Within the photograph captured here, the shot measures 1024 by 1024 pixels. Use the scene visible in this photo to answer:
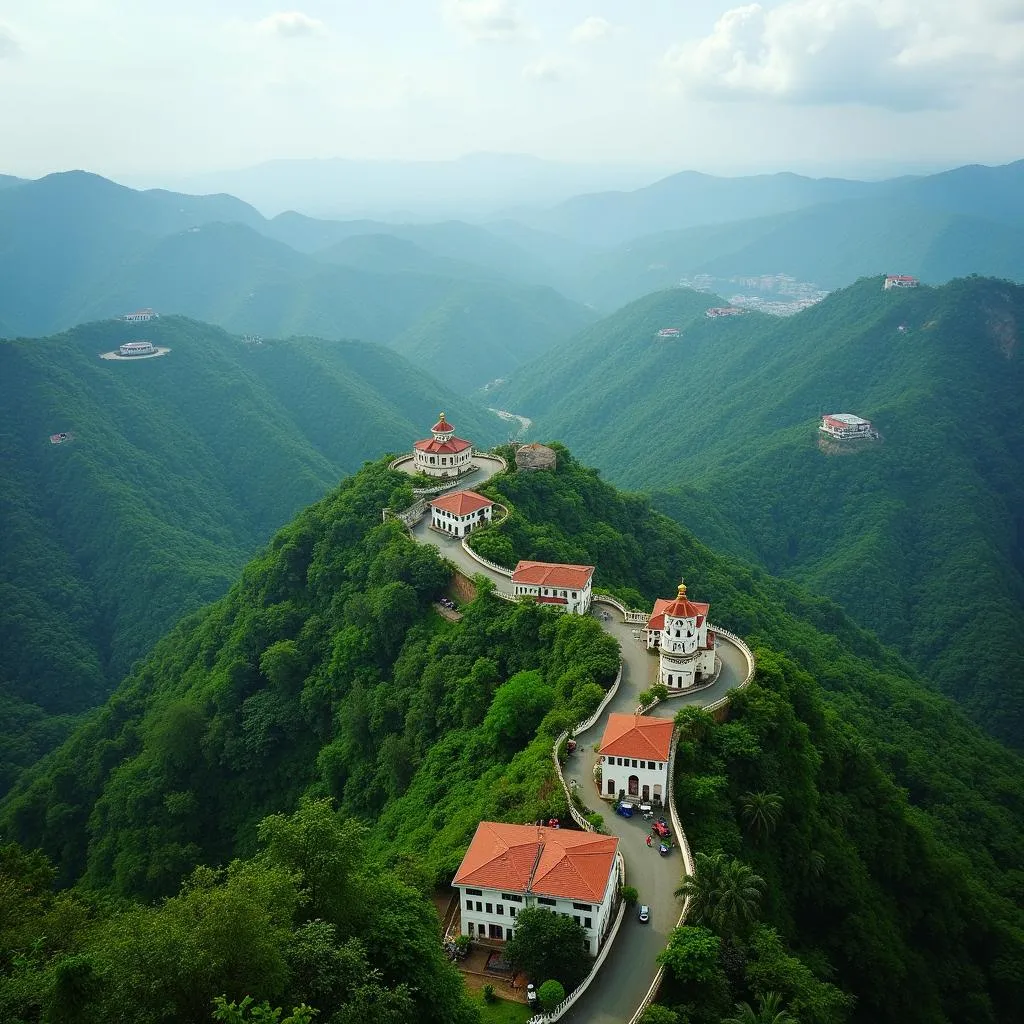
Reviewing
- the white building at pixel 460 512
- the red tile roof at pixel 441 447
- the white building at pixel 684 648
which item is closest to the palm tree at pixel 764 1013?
the white building at pixel 684 648

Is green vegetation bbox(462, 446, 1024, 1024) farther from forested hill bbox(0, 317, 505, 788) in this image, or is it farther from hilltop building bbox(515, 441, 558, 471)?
forested hill bbox(0, 317, 505, 788)

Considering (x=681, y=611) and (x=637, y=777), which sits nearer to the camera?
(x=637, y=777)

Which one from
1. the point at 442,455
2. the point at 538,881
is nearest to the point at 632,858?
the point at 538,881

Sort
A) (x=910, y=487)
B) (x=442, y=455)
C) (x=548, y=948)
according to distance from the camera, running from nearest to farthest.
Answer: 1. (x=548, y=948)
2. (x=442, y=455)
3. (x=910, y=487)

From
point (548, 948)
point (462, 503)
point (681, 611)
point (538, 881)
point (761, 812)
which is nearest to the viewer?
point (548, 948)

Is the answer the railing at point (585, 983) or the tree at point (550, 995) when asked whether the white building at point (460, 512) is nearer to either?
the railing at point (585, 983)

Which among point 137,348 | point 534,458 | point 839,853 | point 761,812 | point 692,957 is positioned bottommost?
point 137,348

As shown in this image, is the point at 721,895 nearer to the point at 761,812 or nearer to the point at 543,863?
the point at 543,863

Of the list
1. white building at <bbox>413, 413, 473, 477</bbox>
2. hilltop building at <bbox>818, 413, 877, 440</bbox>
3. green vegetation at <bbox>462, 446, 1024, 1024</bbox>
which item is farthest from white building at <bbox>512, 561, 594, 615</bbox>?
hilltop building at <bbox>818, 413, 877, 440</bbox>
